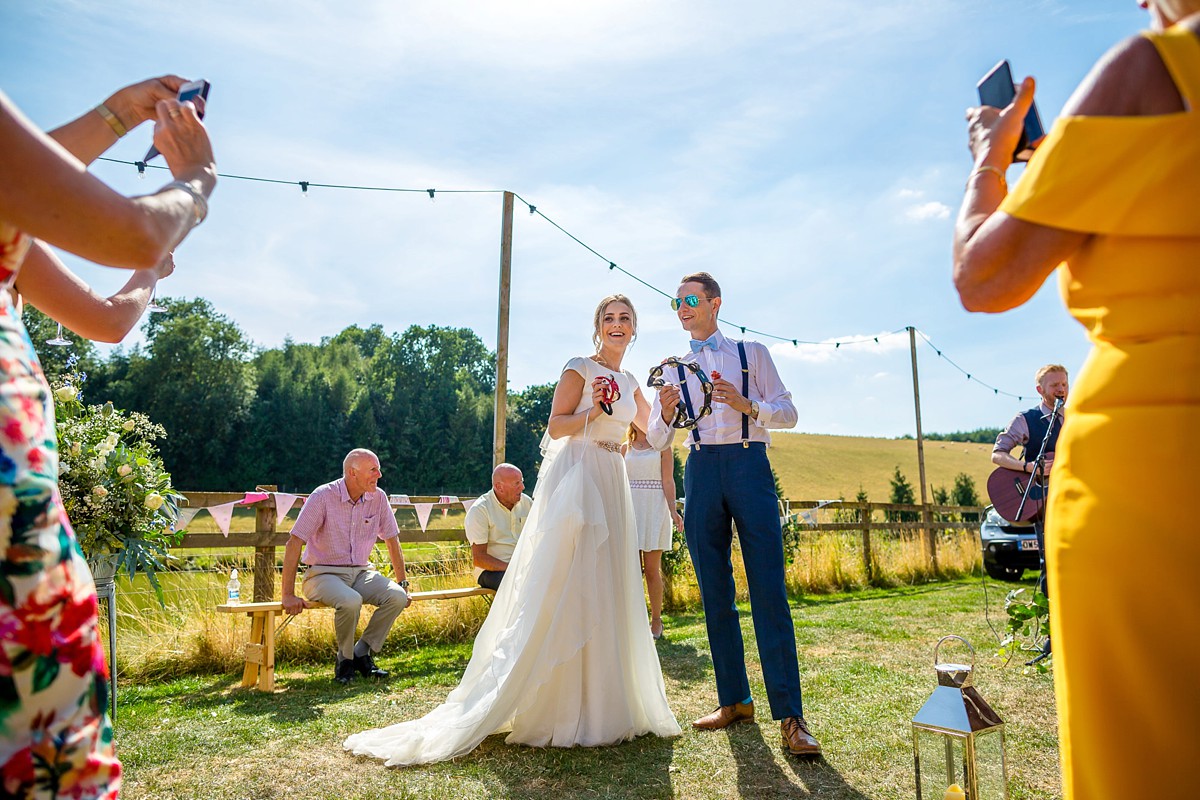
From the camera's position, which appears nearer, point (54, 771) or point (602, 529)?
point (54, 771)

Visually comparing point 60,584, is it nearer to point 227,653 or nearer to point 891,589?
point 227,653

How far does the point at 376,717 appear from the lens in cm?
496

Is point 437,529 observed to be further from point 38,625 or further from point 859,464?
point 859,464

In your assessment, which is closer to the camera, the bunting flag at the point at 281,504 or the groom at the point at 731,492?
the groom at the point at 731,492

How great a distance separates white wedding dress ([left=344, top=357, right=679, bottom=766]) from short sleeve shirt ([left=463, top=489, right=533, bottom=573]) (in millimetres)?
3162

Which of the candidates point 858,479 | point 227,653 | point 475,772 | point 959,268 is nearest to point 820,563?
point 227,653

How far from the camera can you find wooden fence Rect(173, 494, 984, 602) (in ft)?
25.3

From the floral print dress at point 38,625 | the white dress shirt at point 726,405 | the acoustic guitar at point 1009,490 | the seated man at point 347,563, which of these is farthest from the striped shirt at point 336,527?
the floral print dress at point 38,625

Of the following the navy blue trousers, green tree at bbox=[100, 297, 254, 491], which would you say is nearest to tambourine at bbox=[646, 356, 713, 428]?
the navy blue trousers

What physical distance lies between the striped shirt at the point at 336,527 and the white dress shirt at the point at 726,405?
10.6 feet

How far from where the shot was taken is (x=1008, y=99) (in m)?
1.65

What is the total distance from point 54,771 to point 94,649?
177 mm

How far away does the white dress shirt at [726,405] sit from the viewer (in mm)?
4277

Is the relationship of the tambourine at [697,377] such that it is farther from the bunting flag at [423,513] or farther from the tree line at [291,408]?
the tree line at [291,408]
